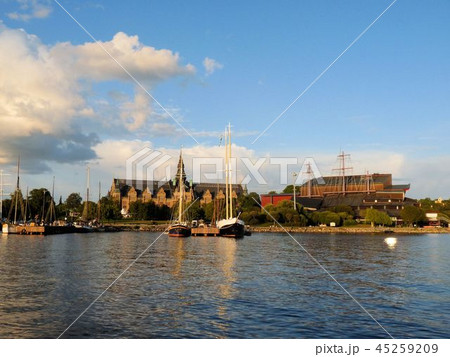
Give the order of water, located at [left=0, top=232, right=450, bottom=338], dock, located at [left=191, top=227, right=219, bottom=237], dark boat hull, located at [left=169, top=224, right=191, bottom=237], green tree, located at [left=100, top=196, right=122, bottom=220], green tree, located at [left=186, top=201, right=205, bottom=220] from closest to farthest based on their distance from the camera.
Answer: water, located at [left=0, top=232, right=450, bottom=338], dark boat hull, located at [left=169, top=224, right=191, bottom=237], dock, located at [left=191, top=227, right=219, bottom=237], green tree, located at [left=186, top=201, right=205, bottom=220], green tree, located at [left=100, top=196, right=122, bottom=220]

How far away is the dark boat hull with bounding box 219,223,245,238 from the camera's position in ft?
311

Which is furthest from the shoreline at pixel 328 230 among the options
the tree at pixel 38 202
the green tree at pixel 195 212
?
the tree at pixel 38 202

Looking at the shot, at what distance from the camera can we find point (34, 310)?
886 inches

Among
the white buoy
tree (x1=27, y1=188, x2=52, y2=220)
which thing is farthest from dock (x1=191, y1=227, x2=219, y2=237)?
tree (x1=27, y1=188, x2=52, y2=220)

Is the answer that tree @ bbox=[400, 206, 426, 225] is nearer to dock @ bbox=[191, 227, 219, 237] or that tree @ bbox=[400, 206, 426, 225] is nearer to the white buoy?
the white buoy

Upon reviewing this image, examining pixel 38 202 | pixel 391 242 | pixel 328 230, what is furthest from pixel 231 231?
pixel 38 202

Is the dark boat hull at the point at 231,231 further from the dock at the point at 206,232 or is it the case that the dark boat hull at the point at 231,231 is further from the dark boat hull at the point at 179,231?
the dark boat hull at the point at 179,231

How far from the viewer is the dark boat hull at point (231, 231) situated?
94.7m

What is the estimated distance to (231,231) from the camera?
9575 cm

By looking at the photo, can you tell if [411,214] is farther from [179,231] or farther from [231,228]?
[179,231]

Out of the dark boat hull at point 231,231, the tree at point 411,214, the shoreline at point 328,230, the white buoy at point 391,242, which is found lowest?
the white buoy at point 391,242

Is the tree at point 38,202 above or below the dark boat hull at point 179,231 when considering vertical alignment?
above
